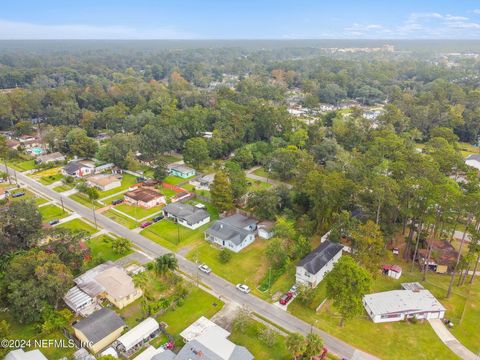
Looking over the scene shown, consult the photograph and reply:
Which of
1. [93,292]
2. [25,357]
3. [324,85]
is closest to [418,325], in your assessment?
[93,292]

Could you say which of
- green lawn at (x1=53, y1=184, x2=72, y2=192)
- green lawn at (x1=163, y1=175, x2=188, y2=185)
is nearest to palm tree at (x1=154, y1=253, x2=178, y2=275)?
green lawn at (x1=163, y1=175, x2=188, y2=185)

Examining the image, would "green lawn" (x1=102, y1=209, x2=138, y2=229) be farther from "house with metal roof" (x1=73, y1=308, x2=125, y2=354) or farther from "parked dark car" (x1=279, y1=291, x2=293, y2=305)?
"parked dark car" (x1=279, y1=291, x2=293, y2=305)

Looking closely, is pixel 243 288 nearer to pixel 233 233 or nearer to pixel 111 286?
pixel 233 233

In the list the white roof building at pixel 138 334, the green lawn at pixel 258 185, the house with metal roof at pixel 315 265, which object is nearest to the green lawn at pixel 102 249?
the white roof building at pixel 138 334

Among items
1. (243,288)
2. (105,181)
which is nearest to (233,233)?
(243,288)

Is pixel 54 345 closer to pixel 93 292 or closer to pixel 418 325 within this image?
pixel 93 292
